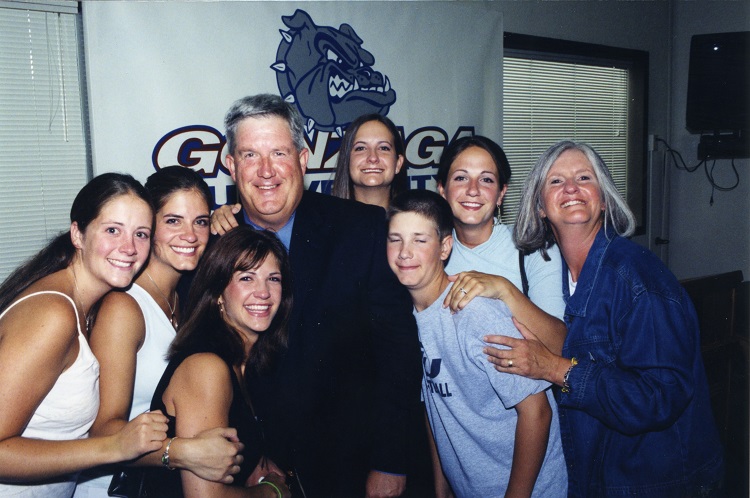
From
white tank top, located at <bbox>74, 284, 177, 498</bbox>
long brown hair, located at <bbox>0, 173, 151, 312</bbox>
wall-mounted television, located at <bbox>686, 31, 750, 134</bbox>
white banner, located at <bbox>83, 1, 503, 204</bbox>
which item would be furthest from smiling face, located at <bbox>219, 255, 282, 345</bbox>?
wall-mounted television, located at <bbox>686, 31, 750, 134</bbox>

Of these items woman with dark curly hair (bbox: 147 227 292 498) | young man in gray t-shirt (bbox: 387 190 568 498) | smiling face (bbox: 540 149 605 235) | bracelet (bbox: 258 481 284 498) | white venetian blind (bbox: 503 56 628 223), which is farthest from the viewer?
white venetian blind (bbox: 503 56 628 223)

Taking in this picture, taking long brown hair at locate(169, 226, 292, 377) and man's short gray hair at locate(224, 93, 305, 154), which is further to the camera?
man's short gray hair at locate(224, 93, 305, 154)

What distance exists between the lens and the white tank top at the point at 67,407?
150 cm

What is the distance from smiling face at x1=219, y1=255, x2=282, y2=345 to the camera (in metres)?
1.74

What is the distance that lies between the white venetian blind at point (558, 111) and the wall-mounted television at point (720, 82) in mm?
1090

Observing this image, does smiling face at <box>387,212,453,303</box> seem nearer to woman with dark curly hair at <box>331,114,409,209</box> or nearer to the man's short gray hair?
the man's short gray hair

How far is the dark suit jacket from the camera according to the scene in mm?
1837

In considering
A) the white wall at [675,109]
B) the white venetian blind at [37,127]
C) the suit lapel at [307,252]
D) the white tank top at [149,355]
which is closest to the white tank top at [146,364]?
the white tank top at [149,355]

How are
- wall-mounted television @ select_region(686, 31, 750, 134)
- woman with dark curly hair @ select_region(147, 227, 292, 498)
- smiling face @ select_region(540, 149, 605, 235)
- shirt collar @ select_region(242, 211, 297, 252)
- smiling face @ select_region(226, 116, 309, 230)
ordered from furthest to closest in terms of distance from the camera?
wall-mounted television @ select_region(686, 31, 750, 134)
shirt collar @ select_region(242, 211, 297, 252)
smiling face @ select_region(226, 116, 309, 230)
smiling face @ select_region(540, 149, 605, 235)
woman with dark curly hair @ select_region(147, 227, 292, 498)

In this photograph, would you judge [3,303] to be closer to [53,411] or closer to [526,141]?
[53,411]

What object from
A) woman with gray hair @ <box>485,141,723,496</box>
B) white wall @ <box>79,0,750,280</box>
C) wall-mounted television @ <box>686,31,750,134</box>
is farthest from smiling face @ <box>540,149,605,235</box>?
white wall @ <box>79,0,750,280</box>

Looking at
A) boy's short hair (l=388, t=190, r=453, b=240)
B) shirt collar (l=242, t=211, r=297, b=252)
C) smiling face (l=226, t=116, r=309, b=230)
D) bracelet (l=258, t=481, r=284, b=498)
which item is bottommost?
bracelet (l=258, t=481, r=284, b=498)

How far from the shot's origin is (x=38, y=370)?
1387 millimetres

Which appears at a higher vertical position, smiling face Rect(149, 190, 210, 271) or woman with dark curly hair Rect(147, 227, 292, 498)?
smiling face Rect(149, 190, 210, 271)
